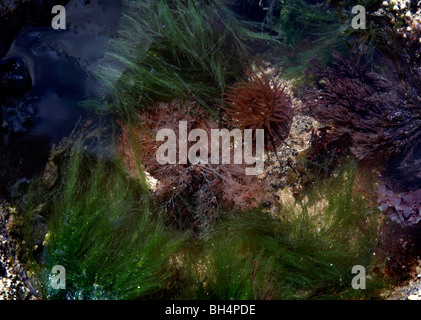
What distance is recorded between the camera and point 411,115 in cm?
388

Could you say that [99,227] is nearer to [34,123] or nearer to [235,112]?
[34,123]

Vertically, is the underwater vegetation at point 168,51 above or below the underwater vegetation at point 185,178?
above

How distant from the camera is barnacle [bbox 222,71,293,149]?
3.98 meters

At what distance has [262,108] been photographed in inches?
157

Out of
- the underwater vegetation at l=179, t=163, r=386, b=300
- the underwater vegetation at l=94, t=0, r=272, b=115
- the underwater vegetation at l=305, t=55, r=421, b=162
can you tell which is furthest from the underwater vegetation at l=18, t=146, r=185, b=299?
the underwater vegetation at l=305, t=55, r=421, b=162

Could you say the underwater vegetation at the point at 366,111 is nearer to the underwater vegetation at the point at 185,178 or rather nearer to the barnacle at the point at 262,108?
the barnacle at the point at 262,108

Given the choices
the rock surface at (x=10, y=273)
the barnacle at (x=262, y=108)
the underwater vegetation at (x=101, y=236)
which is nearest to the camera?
the rock surface at (x=10, y=273)

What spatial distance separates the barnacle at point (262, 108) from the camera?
13.1 ft

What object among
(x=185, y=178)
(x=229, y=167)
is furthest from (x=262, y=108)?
(x=185, y=178)

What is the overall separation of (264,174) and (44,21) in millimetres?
3435

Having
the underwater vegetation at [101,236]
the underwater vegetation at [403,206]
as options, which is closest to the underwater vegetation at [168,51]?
the underwater vegetation at [101,236]

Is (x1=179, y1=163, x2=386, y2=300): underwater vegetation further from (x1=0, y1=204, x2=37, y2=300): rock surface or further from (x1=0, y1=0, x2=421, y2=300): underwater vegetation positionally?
(x1=0, y1=204, x2=37, y2=300): rock surface

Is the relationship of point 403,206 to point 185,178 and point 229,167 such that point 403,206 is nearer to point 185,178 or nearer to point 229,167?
point 229,167

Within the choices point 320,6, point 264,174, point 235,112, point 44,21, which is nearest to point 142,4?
A: point 44,21
